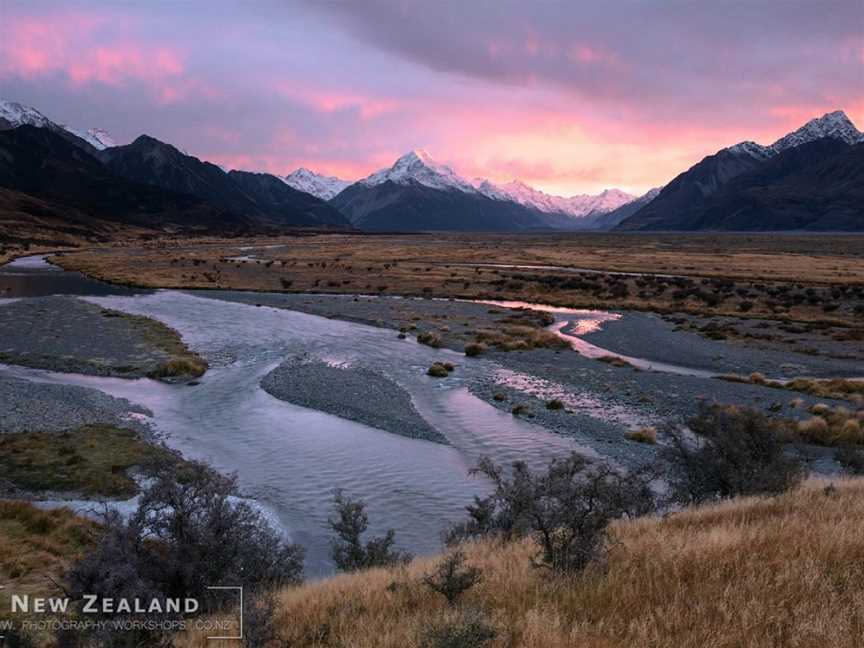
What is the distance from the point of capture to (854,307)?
5497 centimetres

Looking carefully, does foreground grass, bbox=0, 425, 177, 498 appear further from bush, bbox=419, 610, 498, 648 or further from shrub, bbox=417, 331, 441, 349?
shrub, bbox=417, 331, 441, 349

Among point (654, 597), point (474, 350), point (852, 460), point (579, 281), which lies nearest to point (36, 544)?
point (654, 597)

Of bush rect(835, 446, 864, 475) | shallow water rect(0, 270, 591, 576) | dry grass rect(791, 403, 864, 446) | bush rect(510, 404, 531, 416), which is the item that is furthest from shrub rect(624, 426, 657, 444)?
bush rect(835, 446, 864, 475)

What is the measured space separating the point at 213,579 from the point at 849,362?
4009cm

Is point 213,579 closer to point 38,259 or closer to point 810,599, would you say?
point 810,599

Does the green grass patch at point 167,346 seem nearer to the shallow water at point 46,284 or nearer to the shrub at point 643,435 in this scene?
the shallow water at point 46,284

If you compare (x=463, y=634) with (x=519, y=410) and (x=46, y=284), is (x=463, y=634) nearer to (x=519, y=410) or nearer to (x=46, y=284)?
(x=519, y=410)

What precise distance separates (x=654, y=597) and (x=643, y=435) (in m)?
16.9

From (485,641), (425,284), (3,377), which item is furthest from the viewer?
(425,284)

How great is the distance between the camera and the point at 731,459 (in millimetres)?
14586

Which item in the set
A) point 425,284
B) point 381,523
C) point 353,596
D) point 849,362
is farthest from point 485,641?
point 425,284

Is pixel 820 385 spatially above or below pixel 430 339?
below

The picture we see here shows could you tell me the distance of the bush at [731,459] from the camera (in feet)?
45.1

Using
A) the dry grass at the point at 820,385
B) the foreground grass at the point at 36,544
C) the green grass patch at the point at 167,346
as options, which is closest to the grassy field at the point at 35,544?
the foreground grass at the point at 36,544
